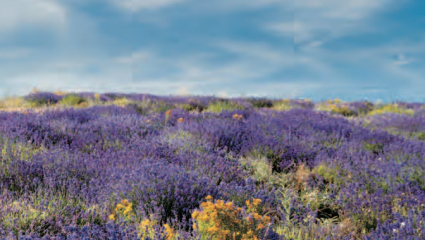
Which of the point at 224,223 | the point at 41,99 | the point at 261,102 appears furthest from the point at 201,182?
the point at 261,102

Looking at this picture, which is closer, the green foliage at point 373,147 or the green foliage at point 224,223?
the green foliage at point 224,223

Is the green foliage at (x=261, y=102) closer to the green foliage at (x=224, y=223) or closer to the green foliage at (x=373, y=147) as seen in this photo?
the green foliage at (x=373, y=147)

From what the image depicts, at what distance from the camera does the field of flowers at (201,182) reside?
220 cm

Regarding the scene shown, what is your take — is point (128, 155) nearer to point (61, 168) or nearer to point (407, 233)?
point (61, 168)

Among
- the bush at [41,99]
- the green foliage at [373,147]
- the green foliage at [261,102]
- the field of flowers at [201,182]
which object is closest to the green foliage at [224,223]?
the field of flowers at [201,182]

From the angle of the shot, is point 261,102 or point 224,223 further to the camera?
point 261,102

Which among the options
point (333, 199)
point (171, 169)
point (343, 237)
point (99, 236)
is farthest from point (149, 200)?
point (333, 199)

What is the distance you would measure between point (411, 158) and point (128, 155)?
3.57 m

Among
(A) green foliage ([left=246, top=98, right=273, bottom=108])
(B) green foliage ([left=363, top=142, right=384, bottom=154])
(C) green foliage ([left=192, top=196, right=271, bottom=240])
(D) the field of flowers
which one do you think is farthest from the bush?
(C) green foliage ([left=192, top=196, right=271, bottom=240])

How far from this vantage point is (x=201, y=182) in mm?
2881

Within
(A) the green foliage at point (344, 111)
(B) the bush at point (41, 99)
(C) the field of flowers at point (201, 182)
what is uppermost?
(B) the bush at point (41, 99)

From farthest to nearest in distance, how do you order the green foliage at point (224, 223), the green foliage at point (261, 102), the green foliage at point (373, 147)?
the green foliage at point (261, 102) < the green foliage at point (373, 147) < the green foliage at point (224, 223)

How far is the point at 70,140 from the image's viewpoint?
4.38 metres

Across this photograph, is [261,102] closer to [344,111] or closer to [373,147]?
[344,111]
